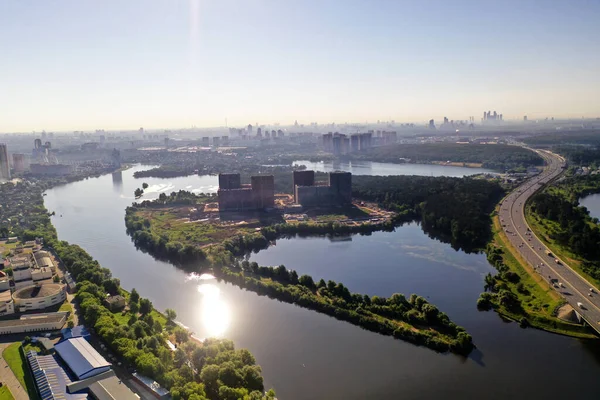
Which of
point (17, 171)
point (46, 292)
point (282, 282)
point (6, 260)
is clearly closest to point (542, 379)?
point (282, 282)

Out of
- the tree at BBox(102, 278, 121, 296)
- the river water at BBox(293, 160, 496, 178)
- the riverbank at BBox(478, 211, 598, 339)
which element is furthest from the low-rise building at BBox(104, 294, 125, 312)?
the river water at BBox(293, 160, 496, 178)

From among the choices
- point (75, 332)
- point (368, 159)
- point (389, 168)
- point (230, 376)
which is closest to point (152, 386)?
point (230, 376)

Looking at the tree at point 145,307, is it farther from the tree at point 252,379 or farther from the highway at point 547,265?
the highway at point 547,265

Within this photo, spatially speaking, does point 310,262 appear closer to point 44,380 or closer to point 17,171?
point 44,380

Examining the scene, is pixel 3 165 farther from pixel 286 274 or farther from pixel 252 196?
pixel 286 274

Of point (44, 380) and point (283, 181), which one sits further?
point (283, 181)

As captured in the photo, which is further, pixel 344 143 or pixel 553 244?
pixel 344 143
